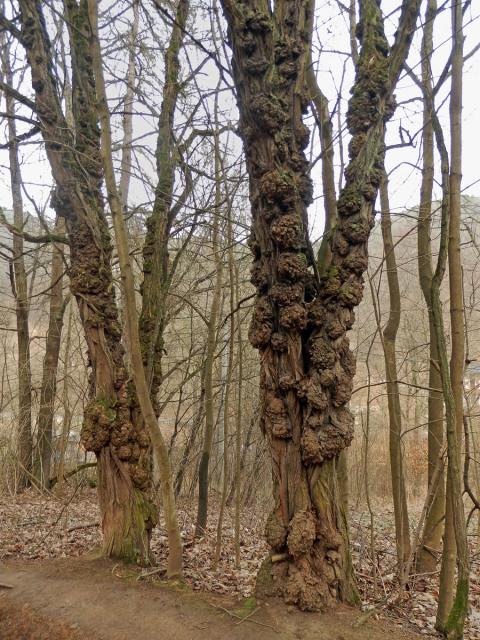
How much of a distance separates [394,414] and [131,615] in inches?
125

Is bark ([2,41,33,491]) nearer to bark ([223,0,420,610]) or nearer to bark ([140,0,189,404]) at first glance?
bark ([140,0,189,404])

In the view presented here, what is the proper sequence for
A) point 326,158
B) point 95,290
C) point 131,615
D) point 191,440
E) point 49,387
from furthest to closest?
point 49,387 < point 191,440 < point 326,158 < point 95,290 < point 131,615

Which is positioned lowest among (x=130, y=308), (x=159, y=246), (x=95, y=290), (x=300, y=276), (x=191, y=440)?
(x=191, y=440)

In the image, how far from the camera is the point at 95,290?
4.27 meters

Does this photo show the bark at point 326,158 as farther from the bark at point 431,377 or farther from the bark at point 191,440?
the bark at point 191,440

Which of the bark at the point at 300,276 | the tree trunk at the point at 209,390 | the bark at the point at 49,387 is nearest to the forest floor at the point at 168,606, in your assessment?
the bark at the point at 300,276

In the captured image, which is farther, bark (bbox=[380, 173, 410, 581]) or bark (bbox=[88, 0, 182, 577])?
bark (bbox=[380, 173, 410, 581])

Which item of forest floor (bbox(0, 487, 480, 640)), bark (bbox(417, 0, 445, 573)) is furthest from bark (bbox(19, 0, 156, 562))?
bark (bbox(417, 0, 445, 573))

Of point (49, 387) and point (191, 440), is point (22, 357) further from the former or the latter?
point (191, 440)

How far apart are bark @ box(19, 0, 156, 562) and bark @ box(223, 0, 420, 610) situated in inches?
58.8

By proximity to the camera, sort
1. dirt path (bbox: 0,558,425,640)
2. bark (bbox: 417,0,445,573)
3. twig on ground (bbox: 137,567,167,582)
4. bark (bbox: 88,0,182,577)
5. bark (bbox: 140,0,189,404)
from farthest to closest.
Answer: bark (bbox: 417,0,445,573)
bark (bbox: 140,0,189,404)
twig on ground (bbox: 137,567,167,582)
bark (bbox: 88,0,182,577)
dirt path (bbox: 0,558,425,640)

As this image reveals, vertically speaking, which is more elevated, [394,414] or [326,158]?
[326,158]

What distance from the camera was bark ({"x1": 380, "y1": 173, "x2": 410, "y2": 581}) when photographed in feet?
14.7

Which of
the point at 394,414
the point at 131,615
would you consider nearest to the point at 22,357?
the point at 394,414
